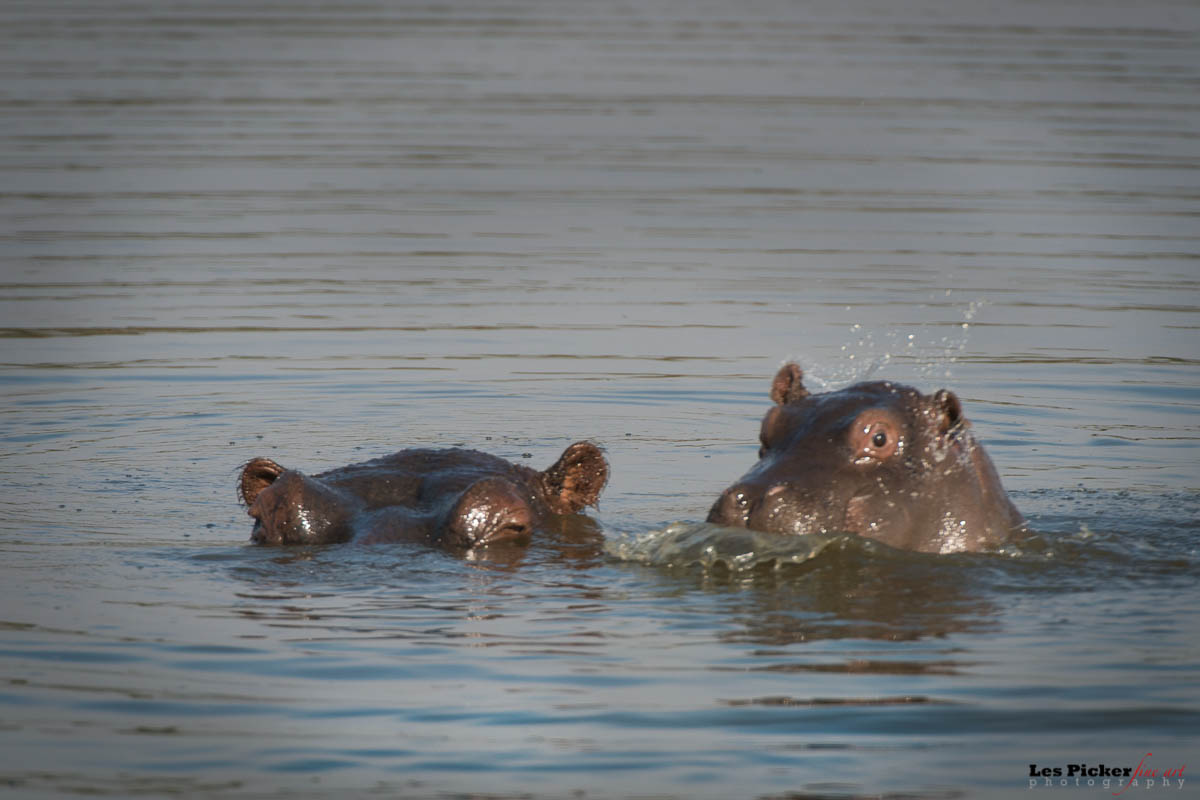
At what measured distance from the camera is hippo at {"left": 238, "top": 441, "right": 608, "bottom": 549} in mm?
8891

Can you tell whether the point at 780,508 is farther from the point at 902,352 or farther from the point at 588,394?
the point at 902,352

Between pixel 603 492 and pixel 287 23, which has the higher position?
pixel 287 23

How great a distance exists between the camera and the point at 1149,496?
1080 centimetres

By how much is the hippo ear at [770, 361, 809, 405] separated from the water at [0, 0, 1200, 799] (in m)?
0.71

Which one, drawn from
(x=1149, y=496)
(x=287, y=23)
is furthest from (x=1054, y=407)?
(x=287, y=23)

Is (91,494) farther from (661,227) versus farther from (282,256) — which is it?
(661,227)

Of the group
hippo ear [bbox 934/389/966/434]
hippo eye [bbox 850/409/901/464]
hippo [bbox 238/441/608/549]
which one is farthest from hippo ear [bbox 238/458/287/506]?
hippo ear [bbox 934/389/966/434]

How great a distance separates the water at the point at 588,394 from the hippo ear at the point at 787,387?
0.71 metres

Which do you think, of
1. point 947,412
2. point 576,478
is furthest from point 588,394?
point 947,412

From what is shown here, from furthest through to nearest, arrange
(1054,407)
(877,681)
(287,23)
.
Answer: (287,23) → (1054,407) → (877,681)

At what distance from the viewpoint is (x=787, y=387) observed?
864 centimetres

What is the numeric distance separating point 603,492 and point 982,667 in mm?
3868

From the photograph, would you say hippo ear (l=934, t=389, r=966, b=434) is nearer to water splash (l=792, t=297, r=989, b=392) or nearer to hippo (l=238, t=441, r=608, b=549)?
hippo (l=238, t=441, r=608, b=549)

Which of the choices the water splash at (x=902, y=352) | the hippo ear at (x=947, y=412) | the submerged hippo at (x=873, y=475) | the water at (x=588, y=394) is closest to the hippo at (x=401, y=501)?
the water at (x=588, y=394)
